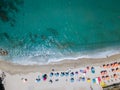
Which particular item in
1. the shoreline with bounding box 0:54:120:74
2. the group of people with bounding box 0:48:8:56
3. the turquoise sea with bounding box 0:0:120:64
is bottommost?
the shoreline with bounding box 0:54:120:74

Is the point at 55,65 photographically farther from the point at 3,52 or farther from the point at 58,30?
the point at 3,52

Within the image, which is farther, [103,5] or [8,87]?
[103,5]

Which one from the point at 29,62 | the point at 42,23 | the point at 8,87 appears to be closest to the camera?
the point at 8,87

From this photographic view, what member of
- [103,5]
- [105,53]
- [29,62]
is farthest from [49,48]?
[103,5]

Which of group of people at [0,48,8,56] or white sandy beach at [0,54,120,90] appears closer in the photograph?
white sandy beach at [0,54,120,90]

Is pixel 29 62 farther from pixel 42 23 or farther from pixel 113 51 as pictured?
pixel 113 51

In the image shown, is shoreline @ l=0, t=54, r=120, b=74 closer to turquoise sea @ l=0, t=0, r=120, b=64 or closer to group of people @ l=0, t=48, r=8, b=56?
turquoise sea @ l=0, t=0, r=120, b=64

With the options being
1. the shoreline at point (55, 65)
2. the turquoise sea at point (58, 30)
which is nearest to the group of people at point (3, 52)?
the turquoise sea at point (58, 30)

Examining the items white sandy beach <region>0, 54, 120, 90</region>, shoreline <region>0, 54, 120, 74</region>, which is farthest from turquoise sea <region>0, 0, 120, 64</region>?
white sandy beach <region>0, 54, 120, 90</region>
